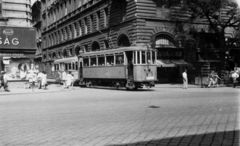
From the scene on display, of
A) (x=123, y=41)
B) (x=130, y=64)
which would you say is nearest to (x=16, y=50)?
(x=123, y=41)

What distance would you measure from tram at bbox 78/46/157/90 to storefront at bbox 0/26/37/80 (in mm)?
6901

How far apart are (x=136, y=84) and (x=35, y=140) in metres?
14.8

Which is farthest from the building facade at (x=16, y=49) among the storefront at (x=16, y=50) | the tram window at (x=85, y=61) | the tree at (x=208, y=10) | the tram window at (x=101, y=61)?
the tree at (x=208, y=10)

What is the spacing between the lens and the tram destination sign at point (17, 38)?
80.2 ft

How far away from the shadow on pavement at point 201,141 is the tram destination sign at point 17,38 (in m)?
22.3

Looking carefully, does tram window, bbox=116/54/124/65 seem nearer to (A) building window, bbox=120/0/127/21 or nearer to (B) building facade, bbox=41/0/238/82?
(B) building facade, bbox=41/0/238/82

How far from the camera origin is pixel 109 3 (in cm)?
3206

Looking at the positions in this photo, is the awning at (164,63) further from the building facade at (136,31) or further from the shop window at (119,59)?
the shop window at (119,59)

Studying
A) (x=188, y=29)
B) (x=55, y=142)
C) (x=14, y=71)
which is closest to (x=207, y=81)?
(x=188, y=29)

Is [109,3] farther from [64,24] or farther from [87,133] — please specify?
[87,133]

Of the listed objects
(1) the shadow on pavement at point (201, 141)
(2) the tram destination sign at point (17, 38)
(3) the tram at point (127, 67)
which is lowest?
(1) the shadow on pavement at point (201, 141)

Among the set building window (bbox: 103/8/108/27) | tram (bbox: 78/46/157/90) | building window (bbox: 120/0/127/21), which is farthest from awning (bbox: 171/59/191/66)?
building window (bbox: 103/8/108/27)

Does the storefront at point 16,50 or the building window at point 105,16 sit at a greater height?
the building window at point 105,16

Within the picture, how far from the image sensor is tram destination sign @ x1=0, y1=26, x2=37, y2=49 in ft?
80.2
